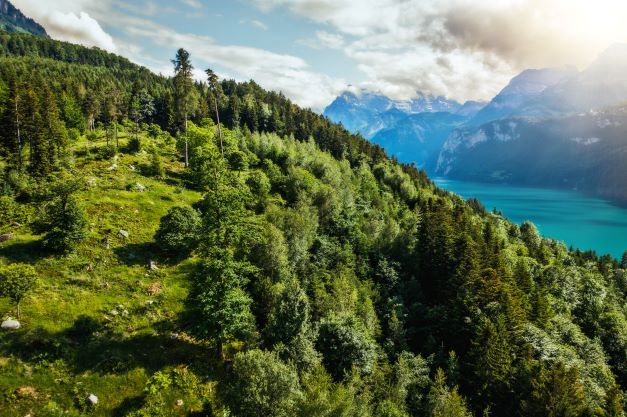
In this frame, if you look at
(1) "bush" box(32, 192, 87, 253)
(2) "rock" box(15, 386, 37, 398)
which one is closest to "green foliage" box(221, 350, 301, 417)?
(2) "rock" box(15, 386, 37, 398)

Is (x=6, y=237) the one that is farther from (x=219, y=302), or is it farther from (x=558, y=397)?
(x=558, y=397)

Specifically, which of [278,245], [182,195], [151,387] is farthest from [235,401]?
[182,195]

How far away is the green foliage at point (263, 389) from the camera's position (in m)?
28.8

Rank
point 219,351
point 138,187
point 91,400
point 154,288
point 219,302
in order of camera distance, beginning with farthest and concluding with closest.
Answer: point 138,187, point 154,288, point 219,351, point 219,302, point 91,400

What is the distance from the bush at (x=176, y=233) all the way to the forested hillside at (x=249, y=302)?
0.28 metres

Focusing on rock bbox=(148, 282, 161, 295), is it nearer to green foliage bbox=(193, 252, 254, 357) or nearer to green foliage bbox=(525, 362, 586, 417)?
green foliage bbox=(193, 252, 254, 357)

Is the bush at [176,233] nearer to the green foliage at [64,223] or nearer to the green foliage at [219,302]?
the green foliage at [64,223]

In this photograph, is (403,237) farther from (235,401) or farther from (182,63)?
(182,63)

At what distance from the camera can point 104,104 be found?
367ft

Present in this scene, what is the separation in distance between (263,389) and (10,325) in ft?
79.7

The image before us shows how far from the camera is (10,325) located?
32500mm

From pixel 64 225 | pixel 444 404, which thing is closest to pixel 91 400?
pixel 64 225

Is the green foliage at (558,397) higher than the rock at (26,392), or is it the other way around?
the green foliage at (558,397)

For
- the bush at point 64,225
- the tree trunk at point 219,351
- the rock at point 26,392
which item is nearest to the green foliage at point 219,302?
the tree trunk at point 219,351
